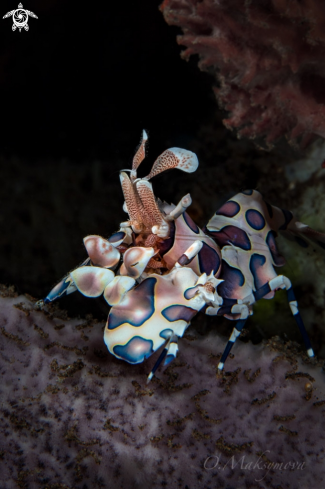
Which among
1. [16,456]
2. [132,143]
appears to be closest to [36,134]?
[132,143]

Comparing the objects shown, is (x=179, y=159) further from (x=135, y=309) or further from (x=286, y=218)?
(x=286, y=218)

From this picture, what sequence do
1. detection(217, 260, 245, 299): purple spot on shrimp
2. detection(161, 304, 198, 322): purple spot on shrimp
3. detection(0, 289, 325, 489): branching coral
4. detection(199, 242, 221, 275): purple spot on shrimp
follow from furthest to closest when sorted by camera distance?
detection(217, 260, 245, 299): purple spot on shrimp < detection(199, 242, 221, 275): purple spot on shrimp < detection(161, 304, 198, 322): purple spot on shrimp < detection(0, 289, 325, 489): branching coral

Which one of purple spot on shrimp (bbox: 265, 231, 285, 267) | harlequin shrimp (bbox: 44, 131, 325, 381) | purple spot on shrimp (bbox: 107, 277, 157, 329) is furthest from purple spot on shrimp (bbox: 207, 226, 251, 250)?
purple spot on shrimp (bbox: 107, 277, 157, 329)

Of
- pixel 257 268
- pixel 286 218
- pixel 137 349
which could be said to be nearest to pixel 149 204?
pixel 137 349

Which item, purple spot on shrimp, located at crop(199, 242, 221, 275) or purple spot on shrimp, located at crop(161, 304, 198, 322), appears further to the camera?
purple spot on shrimp, located at crop(199, 242, 221, 275)

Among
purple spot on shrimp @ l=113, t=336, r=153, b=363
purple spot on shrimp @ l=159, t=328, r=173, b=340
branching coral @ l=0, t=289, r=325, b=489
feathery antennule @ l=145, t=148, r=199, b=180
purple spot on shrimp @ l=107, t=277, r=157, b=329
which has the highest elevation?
feathery antennule @ l=145, t=148, r=199, b=180

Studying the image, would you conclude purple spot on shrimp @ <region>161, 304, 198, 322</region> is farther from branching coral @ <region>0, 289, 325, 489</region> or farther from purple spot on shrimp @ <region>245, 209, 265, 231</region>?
purple spot on shrimp @ <region>245, 209, 265, 231</region>

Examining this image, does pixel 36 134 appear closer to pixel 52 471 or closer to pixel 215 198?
pixel 215 198
